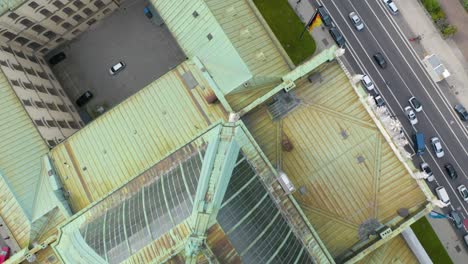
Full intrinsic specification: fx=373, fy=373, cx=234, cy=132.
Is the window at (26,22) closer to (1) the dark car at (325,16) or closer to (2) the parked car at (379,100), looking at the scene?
(1) the dark car at (325,16)

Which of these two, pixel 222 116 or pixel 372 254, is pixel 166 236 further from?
pixel 372 254

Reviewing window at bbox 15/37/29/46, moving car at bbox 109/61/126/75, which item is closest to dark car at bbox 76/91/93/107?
moving car at bbox 109/61/126/75

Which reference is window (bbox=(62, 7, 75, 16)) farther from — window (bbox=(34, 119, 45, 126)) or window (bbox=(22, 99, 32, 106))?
window (bbox=(34, 119, 45, 126))

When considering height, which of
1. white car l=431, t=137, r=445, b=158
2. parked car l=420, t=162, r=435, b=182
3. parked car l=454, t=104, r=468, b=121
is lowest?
parked car l=420, t=162, r=435, b=182

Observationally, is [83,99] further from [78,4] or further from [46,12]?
[78,4]

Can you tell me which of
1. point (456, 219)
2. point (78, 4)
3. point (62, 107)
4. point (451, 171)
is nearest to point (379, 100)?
point (451, 171)

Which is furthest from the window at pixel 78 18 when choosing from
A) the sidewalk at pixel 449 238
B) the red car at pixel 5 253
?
the sidewalk at pixel 449 238

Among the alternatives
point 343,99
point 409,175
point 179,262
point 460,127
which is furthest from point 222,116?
point 460,127

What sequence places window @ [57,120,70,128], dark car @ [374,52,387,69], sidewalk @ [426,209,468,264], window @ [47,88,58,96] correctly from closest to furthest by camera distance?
window @ [57,120,70,128] < window @ [47,88,58,96] < sidewalk @ [426,209,468,264] < dark car @ [374,52,387,69]
